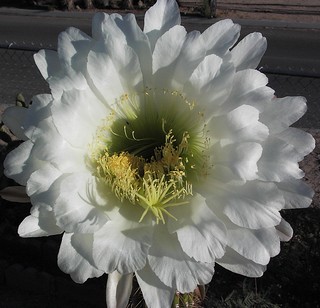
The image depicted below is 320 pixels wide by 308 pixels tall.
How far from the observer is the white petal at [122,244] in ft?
3.36

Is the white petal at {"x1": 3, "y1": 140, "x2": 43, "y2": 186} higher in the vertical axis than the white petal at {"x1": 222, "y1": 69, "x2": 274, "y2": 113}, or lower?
lower

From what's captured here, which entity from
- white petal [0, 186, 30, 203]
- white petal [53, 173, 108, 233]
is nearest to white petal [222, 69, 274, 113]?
white petal [53, 173, 108, 233]

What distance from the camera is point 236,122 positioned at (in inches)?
41.4

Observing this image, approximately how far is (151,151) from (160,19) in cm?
A: 33

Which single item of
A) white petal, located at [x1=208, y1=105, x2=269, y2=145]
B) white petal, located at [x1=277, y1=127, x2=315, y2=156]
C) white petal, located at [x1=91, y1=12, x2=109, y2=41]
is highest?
white petal, located at [x1=91, y1=12, x2=109, y2=41]

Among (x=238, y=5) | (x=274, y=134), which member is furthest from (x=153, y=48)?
(x=238, y=5)

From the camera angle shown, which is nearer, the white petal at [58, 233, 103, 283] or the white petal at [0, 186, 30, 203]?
the white petal at [58, 233, 103, 283]

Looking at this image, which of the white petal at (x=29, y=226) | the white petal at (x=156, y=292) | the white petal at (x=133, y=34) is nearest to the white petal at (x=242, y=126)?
the white petal at (x=133, y=34)

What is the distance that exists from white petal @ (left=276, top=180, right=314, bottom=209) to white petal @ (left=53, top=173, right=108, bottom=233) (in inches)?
14.5

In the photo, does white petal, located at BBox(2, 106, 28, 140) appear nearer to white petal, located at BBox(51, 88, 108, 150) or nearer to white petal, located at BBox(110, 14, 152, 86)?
white petal, located at BBox(51, 88, 108, 150)

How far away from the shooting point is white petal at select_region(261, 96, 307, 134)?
1.04 meters

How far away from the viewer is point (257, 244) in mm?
1007

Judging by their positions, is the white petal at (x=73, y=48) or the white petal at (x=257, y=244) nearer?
the white petal at (x=257, y=244)

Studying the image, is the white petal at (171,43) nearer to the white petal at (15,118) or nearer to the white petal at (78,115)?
the white petal at (78,115)
